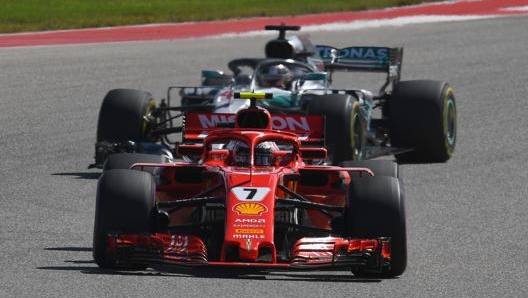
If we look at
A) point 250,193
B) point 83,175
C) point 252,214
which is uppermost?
point 250,193

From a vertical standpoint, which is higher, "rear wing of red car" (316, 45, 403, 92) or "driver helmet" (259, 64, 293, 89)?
"rear wing of red car" (316, 45, 403, 92)

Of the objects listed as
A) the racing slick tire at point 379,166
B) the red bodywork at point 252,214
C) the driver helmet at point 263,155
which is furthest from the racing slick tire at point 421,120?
the driver helmet at point 263,155

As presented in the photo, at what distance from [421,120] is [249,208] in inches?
306

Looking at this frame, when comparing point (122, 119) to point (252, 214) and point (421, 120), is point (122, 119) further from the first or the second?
point (252, 214)

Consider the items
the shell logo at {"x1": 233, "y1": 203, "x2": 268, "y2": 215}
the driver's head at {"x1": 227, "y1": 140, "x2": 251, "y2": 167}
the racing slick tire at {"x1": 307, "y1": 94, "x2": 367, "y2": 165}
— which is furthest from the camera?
the racing slick tire at {"x1": 307, "y1": 94, "x2": 367, "y2": 165}

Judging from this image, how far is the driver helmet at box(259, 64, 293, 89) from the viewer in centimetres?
1831

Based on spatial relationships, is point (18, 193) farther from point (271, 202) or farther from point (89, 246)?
point (271, 202)

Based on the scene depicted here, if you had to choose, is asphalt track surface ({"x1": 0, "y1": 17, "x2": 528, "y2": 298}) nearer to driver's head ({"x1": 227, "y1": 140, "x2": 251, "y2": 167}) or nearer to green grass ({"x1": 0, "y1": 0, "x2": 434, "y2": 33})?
driver's head ({"x1": 227, "y1": 140, "x2": 251, "y2": 167})

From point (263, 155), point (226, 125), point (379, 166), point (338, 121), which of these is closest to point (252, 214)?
point (263, 155)

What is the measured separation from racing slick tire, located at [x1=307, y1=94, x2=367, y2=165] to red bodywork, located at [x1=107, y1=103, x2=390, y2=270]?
3693 millimetres

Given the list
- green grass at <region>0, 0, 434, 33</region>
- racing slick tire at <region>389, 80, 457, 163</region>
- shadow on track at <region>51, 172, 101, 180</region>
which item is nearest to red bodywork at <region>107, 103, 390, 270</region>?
shadow on track at <region>51, 172, 101, 180</region>

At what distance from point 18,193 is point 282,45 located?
5507 millimetres

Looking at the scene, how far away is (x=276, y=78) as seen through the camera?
60.2 feet

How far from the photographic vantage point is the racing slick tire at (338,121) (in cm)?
1608
